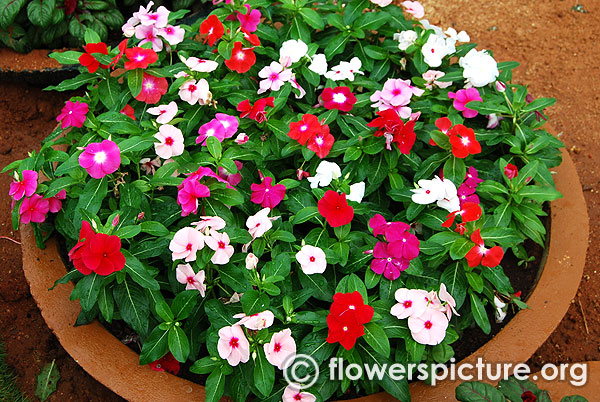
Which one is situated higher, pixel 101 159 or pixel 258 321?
pixel 101 159

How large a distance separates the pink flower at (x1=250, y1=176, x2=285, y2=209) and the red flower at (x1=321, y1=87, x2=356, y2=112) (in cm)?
50

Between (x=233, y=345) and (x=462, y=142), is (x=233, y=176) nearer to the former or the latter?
(x=233, y=345)

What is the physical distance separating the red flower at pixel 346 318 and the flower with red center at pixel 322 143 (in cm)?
69

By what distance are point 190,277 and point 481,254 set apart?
111cm

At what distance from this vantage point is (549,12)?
4625 mm

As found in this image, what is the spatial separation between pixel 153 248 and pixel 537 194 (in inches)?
63.2

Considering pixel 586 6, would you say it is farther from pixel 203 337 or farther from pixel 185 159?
pixel 203 337

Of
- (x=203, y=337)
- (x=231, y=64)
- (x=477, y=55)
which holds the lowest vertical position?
(x=203, y=337)

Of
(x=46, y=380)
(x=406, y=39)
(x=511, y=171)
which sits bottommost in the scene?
(x=46, y=380)

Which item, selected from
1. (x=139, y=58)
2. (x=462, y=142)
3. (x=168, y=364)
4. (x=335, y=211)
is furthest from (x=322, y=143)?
(x=168, y=364)

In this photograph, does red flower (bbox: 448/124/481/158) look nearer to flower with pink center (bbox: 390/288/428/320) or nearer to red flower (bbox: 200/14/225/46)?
flower with pink center (bbox: 390/288/428/320)

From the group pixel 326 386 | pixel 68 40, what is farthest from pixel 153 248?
pixel 68 40

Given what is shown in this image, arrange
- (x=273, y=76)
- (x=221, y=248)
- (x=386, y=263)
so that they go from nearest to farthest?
(x=221, y=248) < (x=386, y=263) < (x=273, y=76)

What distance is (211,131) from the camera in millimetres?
2479
